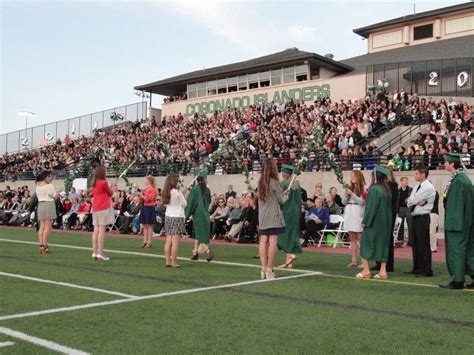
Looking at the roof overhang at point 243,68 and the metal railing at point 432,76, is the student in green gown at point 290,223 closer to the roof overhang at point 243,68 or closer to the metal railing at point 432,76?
the metal railing at point 432,76

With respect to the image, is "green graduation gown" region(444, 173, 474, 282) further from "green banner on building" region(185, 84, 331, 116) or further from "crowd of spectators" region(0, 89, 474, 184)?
"green banner on building" region(185, 84, 331, 116)

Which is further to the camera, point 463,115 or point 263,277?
point 463,115

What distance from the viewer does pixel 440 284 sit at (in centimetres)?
885

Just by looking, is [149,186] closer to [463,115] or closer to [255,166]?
[255,166]

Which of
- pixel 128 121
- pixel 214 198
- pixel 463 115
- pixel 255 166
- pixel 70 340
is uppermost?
pixel 128 121

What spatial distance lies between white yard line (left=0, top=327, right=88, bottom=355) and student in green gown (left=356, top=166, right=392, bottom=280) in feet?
19.1

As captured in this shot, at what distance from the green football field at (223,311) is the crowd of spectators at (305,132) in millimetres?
11651

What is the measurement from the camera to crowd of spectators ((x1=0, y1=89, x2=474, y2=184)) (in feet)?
71.5

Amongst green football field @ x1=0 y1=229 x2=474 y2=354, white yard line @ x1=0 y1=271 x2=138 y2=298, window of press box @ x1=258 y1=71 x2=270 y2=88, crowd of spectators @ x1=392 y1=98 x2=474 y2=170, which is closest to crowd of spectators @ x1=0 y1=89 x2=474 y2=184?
crowd of spectators @ x1=392 y1=98 x2=474 y2=170

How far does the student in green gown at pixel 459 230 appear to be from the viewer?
27.9ft

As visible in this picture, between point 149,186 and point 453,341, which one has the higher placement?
point 149,186

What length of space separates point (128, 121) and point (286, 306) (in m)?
45.9

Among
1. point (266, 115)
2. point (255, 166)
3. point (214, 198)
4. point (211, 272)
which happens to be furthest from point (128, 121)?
point (211, 272)

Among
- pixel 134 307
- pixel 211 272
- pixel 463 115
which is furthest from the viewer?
pixel 463 115
